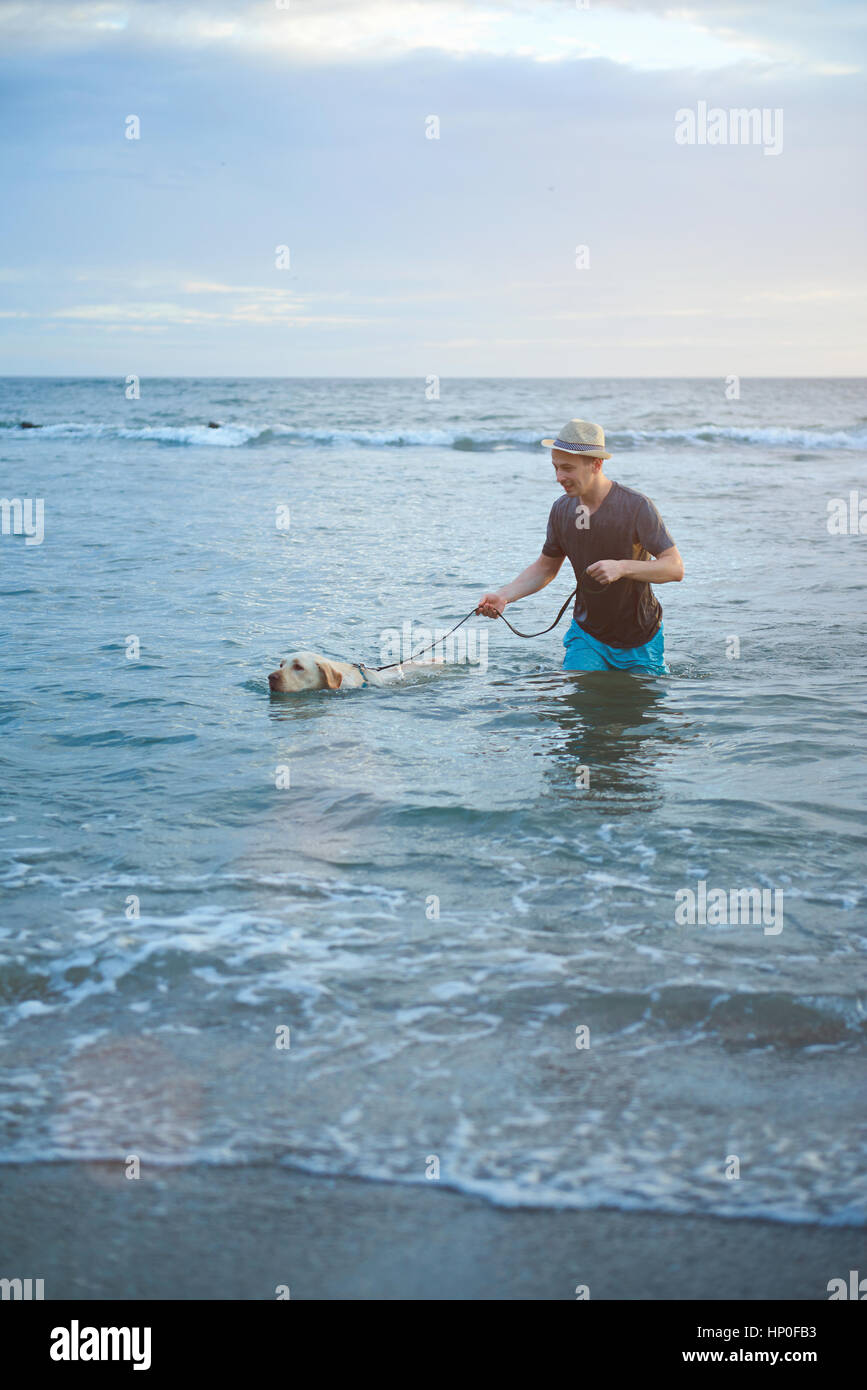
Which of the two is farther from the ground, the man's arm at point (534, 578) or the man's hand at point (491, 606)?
the man's arm at point (534, 578)

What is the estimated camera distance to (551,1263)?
2469 millimetres

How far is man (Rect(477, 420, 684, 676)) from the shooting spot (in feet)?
21.0

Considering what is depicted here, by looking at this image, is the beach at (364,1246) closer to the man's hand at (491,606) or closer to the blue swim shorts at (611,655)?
the man's hand at (491,606)

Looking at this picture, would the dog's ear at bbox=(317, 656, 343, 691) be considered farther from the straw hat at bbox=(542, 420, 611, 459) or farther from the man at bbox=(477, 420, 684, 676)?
the straw hat at bbox=(542, 420, 611, 459)

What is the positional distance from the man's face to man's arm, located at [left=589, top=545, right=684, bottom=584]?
481 mm

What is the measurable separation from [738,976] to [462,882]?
1.18 metres

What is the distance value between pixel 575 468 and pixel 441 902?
10.3 feet

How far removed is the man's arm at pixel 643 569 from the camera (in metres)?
6.24

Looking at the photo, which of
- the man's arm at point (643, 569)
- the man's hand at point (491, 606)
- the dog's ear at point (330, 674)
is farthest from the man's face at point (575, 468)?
the dog's ear at point (330, 674)

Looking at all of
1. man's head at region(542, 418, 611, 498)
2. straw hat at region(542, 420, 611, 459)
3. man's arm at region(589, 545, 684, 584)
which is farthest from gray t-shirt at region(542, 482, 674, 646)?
straw hat at region(542, 420, 611, 459)

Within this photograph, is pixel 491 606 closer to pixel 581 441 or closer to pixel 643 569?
pixel 643 569

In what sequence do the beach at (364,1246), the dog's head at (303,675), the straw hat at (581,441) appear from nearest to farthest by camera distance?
the beach at (364,1246)
the straw hat at (581,441)
the dog's head at (303,675)

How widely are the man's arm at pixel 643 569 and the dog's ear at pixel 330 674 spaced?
1837 millimetres

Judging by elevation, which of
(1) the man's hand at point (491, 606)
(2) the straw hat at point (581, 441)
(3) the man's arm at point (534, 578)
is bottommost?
(1) the man's hand at point (491, 606)
